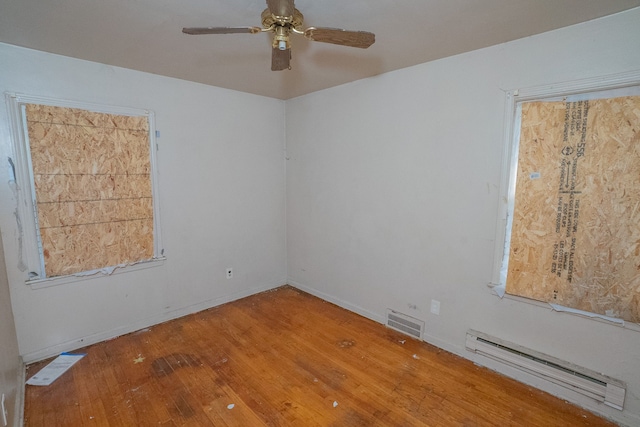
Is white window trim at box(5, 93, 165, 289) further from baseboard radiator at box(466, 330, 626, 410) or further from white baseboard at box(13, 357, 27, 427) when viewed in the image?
baseboard radiator at box(466, 330, 626, 410)

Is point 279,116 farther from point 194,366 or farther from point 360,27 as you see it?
point 194,366

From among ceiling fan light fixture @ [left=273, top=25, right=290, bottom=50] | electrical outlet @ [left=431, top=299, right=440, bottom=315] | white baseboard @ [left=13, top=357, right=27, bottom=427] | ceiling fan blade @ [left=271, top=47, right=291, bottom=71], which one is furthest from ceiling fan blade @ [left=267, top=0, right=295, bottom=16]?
white baseboard @ [left=13, top=357, right=27, bottom=427]

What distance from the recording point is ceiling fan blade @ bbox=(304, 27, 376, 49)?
1461 mm

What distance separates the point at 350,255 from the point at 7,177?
9.89 ft

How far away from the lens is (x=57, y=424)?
1796 mm

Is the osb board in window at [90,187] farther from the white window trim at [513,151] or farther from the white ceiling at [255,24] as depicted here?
the white window trim at [513,151]

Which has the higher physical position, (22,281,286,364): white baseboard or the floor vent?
the floor vent

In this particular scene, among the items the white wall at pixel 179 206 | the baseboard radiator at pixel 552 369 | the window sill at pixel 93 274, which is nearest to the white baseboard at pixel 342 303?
the white wall at pixel 179 206

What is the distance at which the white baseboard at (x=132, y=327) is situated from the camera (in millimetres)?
2428

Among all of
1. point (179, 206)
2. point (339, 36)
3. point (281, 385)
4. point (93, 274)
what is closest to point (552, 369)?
point (281, 385)

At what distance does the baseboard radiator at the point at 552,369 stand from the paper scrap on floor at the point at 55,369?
3251mm

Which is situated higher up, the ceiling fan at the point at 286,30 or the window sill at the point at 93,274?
the ceiling fan at the point at 286,30

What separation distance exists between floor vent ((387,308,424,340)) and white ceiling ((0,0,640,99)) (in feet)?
7.69

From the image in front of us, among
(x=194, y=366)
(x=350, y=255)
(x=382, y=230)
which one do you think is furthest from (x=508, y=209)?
(x=194, y=366)
